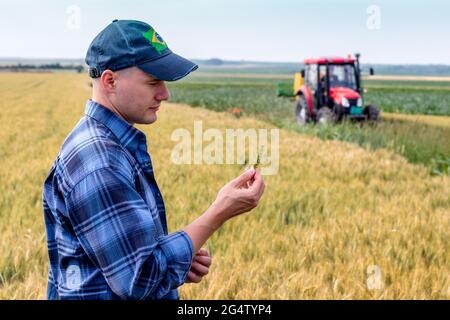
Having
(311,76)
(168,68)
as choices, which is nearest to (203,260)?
(168,68)

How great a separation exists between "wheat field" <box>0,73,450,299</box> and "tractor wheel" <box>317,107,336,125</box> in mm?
4209

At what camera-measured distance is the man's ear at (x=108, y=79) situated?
139 centimetres

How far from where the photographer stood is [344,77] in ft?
40.2

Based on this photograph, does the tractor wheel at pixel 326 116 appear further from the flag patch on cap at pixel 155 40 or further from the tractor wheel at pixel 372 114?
the flag patch on cap at pixel 155 40

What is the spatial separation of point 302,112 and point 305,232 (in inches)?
371

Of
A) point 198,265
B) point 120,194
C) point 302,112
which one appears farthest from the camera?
point 302,112

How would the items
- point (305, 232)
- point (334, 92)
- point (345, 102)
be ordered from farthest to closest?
point (334, 92) < point (345, 102) < point (305, 232)

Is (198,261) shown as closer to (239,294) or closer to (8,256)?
(239,294)

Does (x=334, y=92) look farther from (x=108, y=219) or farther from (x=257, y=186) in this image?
(x=108, y=219)

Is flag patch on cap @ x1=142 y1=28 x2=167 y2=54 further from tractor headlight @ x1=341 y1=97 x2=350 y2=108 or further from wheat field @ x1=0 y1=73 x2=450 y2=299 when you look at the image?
tractor headlight @ x1=341 y1=97 x2=350 y2=108

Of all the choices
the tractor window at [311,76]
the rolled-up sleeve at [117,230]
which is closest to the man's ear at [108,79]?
the rolled-up sleeve at [117,230]

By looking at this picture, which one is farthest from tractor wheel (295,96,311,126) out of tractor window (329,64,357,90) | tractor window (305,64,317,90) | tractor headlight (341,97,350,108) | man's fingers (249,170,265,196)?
man's fingers (249,170,265,196)

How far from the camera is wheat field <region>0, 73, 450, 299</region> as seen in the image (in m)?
2.89
